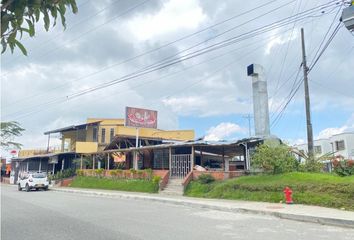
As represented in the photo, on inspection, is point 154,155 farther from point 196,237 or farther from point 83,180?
point 196,237

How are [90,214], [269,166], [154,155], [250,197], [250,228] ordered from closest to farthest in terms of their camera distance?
[250,228] → [90,214] → [250,197] → [269,166] → [154,155]

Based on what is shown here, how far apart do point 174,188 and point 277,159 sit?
8.14m

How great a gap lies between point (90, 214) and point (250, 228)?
6195 mm

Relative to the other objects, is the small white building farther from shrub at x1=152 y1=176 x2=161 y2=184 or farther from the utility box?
the utility box

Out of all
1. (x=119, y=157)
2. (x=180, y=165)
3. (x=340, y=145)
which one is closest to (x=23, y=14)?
(x=180, y=165)

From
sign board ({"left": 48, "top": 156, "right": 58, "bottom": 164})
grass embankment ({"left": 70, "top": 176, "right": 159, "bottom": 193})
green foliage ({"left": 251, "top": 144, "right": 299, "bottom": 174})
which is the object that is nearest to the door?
grass embankment ({"left": 70, "top": 176, "right": 159, "bottom": 193})

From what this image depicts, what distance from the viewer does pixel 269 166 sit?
1859 cm

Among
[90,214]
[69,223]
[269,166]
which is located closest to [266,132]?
[269,166]

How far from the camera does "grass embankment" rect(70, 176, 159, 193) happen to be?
25114mm

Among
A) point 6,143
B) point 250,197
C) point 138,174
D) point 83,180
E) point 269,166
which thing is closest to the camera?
point 250,197

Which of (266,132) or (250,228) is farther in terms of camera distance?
(266,132)

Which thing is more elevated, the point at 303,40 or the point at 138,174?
the point at 303,40

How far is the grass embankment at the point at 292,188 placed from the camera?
13.8 metres

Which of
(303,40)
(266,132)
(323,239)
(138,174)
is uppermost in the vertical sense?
(303,40)
